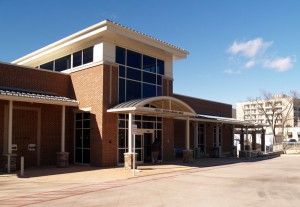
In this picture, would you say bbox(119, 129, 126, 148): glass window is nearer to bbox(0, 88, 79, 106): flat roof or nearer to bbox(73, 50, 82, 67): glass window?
bbox(0, 88, 79, 106): flat roof

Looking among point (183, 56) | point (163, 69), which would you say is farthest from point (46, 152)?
point (183, 56)

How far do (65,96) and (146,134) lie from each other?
19.8 feet

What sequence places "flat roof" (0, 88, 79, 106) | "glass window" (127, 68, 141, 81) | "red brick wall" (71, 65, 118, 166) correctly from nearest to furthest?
"flat roof" (0, 88, 79, 106)
"red brick wall" (71, 65, 118, 166)
"glass window" (127, 68, 141, 81)

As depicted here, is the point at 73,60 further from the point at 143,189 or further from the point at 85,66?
the point at 143,189

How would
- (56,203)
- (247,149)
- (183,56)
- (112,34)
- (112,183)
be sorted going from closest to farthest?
(56,203), (112,183), (112,34), (183,56), (247,149)

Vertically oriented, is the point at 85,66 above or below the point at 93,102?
above

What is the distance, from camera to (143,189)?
12.0m

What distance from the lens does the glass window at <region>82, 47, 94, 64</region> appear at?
20795mm

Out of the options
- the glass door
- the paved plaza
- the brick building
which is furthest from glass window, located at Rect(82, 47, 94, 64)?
the paved plaza

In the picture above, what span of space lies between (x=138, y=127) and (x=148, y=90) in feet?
9.55

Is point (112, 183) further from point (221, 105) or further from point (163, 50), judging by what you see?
point (221, 105)

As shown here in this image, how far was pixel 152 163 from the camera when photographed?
21656mm

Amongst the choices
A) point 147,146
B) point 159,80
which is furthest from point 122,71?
point 147,146

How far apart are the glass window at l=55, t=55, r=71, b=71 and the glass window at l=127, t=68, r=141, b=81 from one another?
4.38 m
